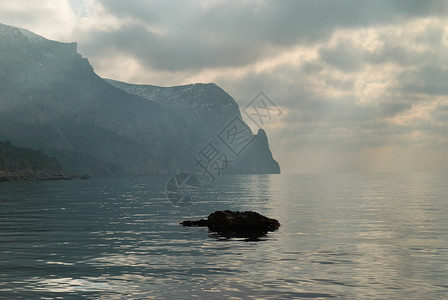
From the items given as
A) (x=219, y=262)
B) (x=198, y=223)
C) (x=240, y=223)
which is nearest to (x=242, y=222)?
(x=240, y=223)

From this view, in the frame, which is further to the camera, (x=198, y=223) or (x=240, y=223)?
(x=198, y=223)

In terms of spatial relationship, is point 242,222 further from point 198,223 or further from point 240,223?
point 198,223

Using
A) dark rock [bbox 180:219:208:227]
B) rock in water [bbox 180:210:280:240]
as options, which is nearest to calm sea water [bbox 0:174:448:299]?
dark rock [bbox 180:219:208:227]

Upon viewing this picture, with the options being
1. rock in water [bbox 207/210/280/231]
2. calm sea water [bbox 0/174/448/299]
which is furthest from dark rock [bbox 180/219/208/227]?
calm sea water [bbox 0/174/448/299]

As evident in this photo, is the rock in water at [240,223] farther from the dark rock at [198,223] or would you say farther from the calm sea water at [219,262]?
the calm sea water at [219,262]

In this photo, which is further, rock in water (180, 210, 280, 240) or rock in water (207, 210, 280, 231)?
rock in water (207, 210, 280, 231)

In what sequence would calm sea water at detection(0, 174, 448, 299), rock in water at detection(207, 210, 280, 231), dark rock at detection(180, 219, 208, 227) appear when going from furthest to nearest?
dark rock at detection(180, 219, 208, 227) → rock in water at detection(207, 210, 280, 231) → calm sea water at detection(0, 174, 448, 299)

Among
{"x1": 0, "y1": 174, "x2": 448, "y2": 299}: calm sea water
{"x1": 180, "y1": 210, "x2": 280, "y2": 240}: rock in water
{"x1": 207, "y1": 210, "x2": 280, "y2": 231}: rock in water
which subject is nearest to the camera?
{"x1": 0, "y1": 174, "x2": 448, "y2": 299}: calm sea water

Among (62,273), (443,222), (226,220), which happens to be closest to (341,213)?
(443,222)

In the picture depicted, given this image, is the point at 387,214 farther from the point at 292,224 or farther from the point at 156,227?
the point at 156,227

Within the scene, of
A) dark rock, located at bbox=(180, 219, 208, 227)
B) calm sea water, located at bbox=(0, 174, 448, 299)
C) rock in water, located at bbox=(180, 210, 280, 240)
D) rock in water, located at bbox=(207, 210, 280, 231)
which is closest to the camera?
calm sea water, located at bbox=(0, 174, 448, 299)

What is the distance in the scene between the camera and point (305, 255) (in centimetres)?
3050

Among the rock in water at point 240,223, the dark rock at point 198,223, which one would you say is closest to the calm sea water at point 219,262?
the dark rock at point 198,223

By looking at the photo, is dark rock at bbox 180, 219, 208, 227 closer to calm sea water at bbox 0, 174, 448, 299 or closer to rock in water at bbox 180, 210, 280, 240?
rock in water at bbox 180, 210, 280, 240
